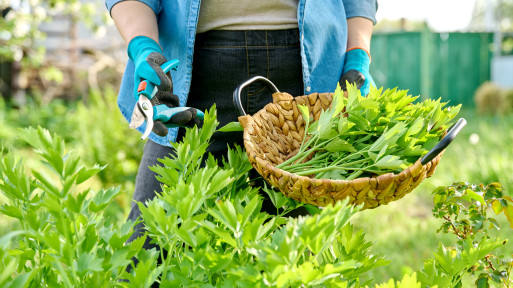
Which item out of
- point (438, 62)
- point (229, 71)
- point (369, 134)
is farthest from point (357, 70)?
point (438, 62)

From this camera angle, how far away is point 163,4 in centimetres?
150

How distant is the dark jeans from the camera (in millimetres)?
1429

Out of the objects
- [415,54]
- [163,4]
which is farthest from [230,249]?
[415,54]

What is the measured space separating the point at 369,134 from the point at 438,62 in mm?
11678

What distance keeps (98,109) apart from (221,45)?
339cm

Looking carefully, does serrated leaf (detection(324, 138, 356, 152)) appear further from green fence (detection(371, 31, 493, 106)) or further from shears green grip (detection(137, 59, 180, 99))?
green fence (detection(371, 31, 493, 106))

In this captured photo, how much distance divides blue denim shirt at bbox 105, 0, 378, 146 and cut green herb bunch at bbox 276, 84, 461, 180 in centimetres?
48

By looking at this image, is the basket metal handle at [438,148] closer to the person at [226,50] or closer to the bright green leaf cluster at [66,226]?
the bright green leaf cluster at [66,226]

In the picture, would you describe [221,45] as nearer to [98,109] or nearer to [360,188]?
[360,188]

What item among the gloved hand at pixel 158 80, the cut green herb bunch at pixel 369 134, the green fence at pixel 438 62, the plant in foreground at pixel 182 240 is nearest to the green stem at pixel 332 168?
the cut green herb bunch at pixel 369 134

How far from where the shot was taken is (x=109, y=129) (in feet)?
12.8

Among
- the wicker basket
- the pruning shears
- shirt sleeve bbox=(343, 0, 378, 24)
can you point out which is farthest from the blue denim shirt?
the wicker basket

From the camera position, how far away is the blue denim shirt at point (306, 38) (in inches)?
55.7

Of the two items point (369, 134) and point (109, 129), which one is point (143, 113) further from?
point (109, 129)
